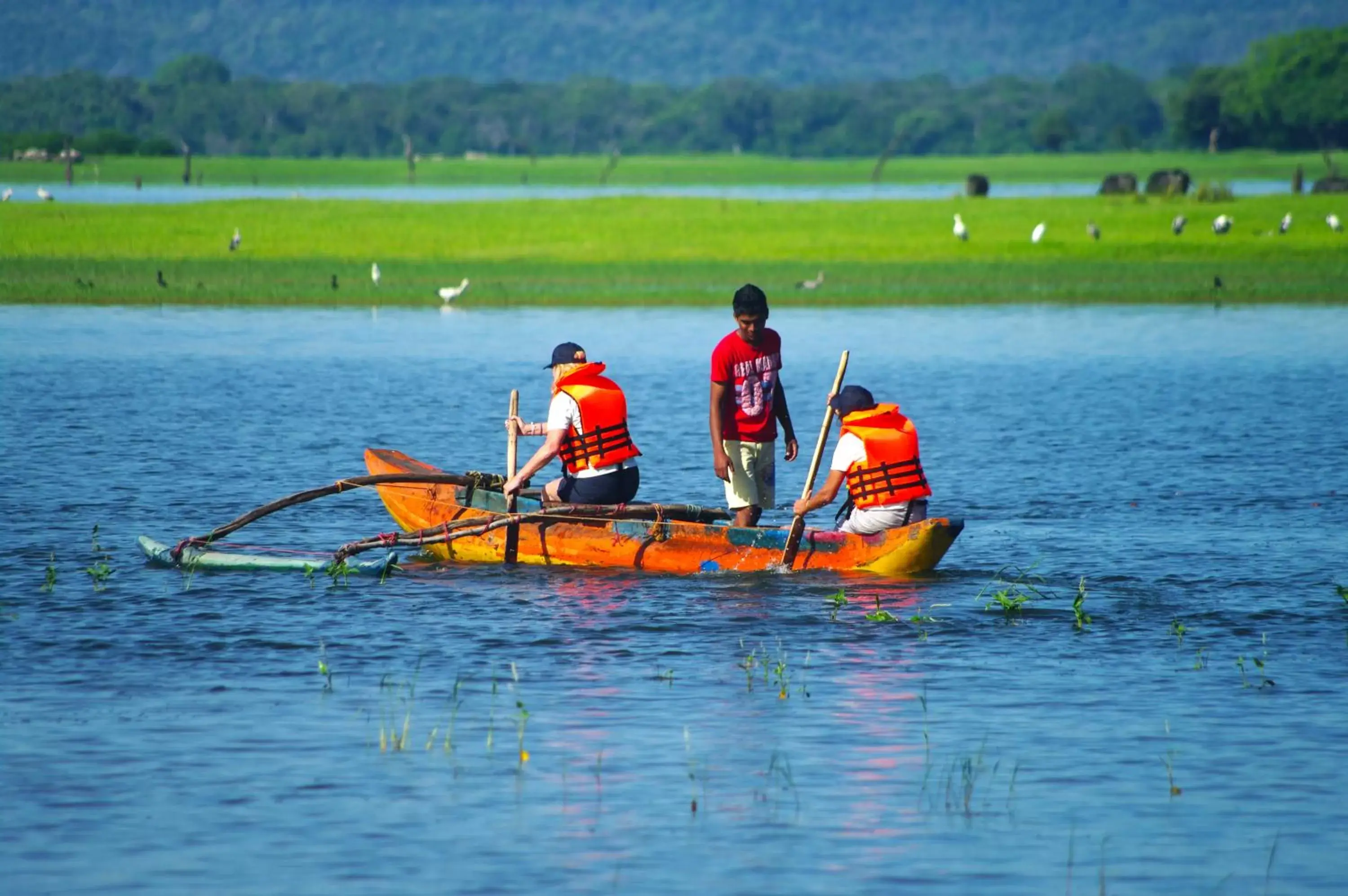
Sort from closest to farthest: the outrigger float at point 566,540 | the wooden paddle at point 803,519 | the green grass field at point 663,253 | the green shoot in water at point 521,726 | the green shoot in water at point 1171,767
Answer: the green shoot in water at point 1171,767 → the green shoot in water at point 521,726 → the wooden paddle at point 803,519 → the outrigger float at point 566,540 → the green grass field at point 663,253

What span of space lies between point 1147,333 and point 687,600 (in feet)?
85.6

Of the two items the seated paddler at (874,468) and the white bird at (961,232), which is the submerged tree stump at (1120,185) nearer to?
the white bird at (961,232)

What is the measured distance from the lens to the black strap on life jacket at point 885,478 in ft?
47.8

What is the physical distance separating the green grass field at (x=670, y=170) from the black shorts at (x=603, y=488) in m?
88.2

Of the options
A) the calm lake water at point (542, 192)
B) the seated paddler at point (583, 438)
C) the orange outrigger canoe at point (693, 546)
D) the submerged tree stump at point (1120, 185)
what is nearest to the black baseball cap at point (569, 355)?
the seated paddler at point (583, 438)

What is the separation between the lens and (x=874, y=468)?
14.5 meters

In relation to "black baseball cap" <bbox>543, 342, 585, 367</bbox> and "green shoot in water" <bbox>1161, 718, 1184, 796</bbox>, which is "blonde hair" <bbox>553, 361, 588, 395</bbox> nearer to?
"black baseball cap" <bbox>543, 342, 585, 367</bbox>

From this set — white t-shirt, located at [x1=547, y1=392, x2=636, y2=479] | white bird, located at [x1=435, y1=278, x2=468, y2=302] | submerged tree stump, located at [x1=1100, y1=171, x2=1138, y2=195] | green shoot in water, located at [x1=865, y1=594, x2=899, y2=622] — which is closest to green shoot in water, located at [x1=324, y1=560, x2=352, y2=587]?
white t-shirt, located at [x1=547, y1=392, x2=636, y2=479]

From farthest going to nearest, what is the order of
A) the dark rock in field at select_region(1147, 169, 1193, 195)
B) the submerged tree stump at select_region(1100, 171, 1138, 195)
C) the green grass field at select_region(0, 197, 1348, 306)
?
1. the submerged tree stump at select_region(1100, 171, 1138, 195)
2. the dark rock in field at select_region(1147, 169, 1193, 195)
3. the green grass field at select_region(0, 197, 1348, 306)

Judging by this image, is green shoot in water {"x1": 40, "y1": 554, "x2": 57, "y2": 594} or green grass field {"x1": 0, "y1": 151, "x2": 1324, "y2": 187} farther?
green grass field {"x1": 0, "y1": 151, "x2": 1324, "y2": 187}

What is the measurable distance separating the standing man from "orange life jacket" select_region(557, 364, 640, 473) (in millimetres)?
826

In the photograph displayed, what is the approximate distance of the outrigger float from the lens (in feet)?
48.7

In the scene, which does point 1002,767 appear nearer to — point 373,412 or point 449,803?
point 449,803

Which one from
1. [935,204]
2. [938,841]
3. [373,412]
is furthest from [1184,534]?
[935,204]
